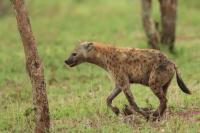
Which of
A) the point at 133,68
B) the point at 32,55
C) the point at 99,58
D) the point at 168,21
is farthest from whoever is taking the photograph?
the point at 168,21

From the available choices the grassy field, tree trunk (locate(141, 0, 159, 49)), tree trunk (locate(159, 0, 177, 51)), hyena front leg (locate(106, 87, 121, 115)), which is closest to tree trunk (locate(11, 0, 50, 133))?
the grassy field

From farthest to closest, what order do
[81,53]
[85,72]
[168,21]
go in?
[168,21] < [85,72] < [81,53]

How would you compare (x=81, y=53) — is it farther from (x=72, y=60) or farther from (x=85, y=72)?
(x=85, y=72)

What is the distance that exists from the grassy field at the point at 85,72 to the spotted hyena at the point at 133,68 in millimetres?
300

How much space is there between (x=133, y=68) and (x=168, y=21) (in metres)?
6.46

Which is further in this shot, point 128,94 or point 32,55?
point 128,94

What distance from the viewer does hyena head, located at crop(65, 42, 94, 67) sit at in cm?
1001

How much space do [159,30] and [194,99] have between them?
657 cm

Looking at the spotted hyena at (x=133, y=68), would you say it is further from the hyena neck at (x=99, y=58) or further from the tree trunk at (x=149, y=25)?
the tree trunk at (x=149, y=25)

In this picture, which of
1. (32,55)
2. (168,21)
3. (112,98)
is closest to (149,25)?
(168,21)

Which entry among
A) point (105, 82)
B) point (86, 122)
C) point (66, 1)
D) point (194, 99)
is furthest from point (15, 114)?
point (66, 1)

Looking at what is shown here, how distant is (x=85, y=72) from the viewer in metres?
14.2

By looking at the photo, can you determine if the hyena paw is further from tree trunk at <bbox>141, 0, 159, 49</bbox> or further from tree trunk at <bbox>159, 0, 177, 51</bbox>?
tree trunk at <bbox>141, 0, 159, 49</bbox>

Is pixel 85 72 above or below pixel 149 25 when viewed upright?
below
